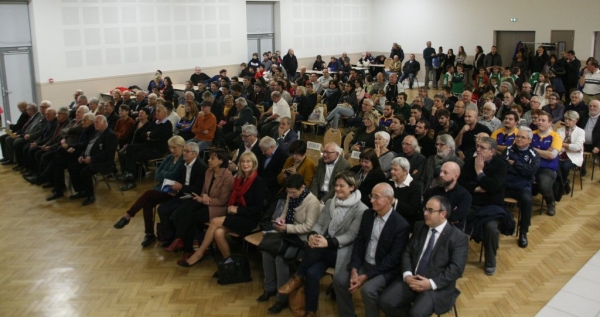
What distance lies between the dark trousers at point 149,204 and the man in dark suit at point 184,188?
16 cm

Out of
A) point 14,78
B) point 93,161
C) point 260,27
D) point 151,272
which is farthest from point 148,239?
point 260,27

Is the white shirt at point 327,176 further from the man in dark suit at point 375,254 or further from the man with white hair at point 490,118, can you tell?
the man with white hair at point 490,118

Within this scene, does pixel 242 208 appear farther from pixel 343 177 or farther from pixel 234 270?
pixel 343 177

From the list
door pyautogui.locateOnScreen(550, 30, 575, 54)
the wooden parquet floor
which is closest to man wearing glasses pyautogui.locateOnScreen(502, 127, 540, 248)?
the wooden parquet floor

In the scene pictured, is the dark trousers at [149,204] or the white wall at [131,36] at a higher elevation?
the white wall at [131,36]

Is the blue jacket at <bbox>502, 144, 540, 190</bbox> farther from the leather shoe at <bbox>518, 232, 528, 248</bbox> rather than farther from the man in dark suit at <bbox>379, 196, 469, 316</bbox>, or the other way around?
the man in dark suit at <bbox>379, 196, 469, 316</bbox>

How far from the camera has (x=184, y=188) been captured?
21.5 ft

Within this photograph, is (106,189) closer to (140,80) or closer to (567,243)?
(567,243)

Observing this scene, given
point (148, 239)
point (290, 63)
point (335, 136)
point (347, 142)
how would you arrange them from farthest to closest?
point (290, 63) < point (335, 136) < point (347, 142) < point (148, 239)

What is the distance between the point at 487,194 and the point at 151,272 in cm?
363

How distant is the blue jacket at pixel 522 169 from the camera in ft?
21.3

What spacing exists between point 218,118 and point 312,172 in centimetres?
457

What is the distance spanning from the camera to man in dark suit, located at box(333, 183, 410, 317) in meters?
4.68

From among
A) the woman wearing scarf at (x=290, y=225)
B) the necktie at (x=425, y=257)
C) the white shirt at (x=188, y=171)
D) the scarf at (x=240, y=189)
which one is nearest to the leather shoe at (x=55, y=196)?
the white shirt at (x=188, y=171)
